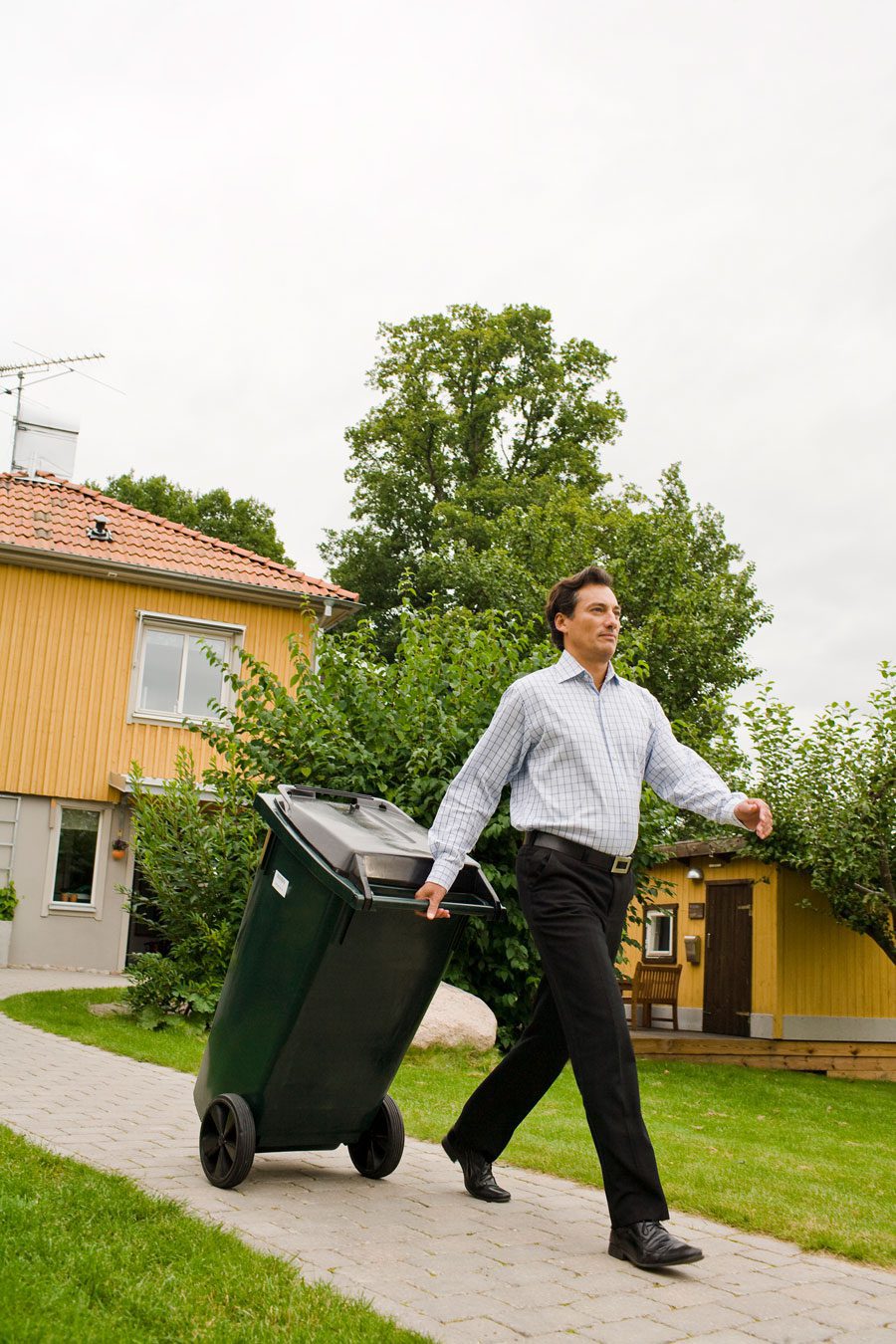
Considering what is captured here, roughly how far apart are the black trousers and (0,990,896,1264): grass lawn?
2.51ft

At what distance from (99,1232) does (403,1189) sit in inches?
55.3

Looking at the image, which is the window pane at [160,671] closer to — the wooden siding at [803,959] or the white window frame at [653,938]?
the wooden siding at [803,959]

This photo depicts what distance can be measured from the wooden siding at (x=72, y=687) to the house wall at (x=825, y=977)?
8109 millimetres

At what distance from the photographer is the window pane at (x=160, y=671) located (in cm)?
1922

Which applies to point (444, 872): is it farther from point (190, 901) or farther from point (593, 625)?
point (190, 901)

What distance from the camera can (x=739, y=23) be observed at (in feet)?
30.9

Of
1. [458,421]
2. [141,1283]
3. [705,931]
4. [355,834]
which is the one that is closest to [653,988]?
[705,931]

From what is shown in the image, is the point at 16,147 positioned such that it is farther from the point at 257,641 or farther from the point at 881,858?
the point at 881,858

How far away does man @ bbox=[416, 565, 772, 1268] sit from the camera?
147 inches

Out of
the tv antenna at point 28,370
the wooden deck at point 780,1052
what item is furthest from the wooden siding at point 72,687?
the wooden deck at point 780,1052

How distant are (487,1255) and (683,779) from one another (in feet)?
5.26

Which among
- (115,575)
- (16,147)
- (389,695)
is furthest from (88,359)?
(389,695)

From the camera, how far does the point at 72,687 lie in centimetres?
1870

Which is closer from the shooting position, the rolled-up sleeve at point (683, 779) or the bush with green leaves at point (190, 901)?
the rolled-up sleeve at point (683, 779)
